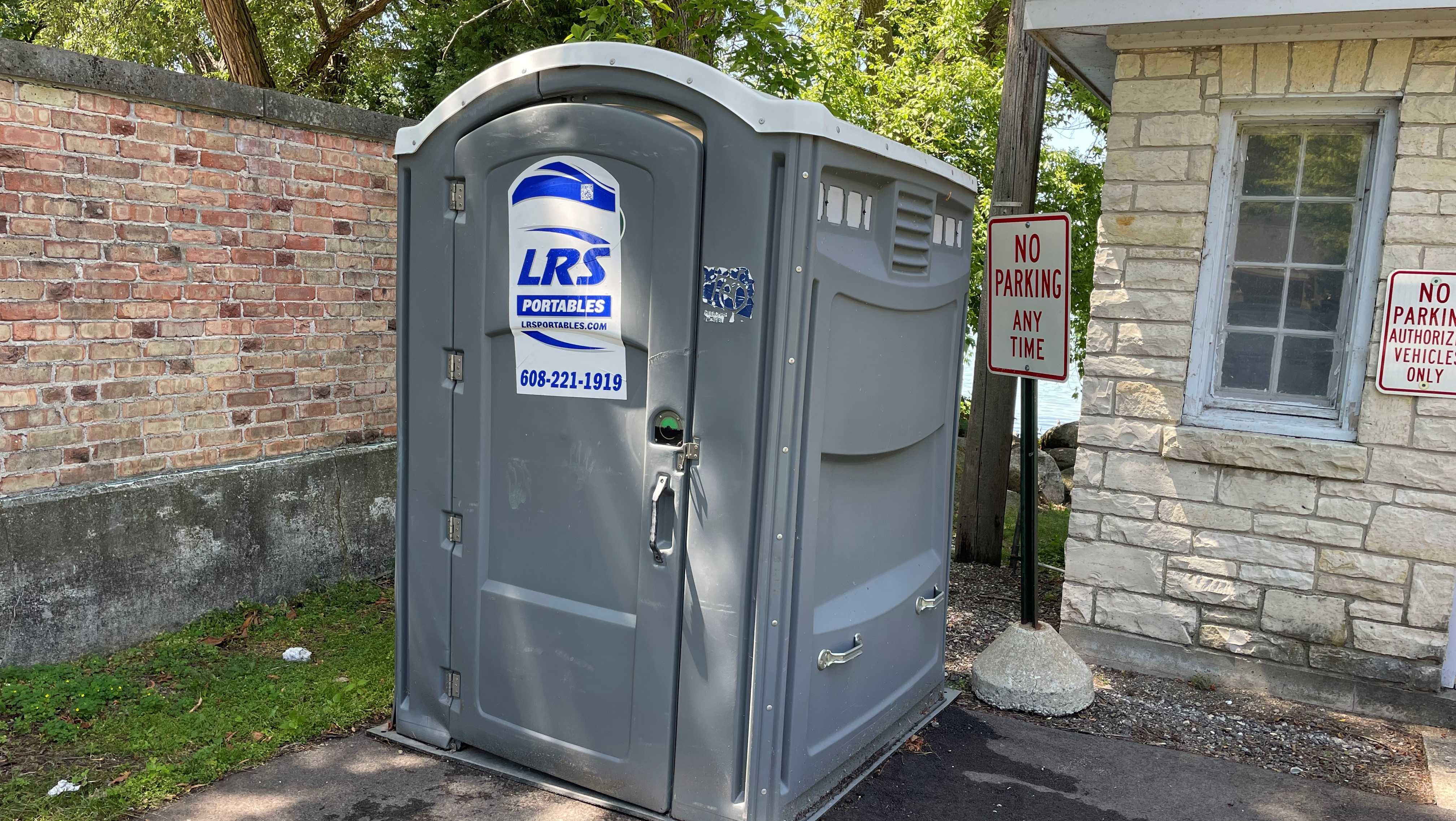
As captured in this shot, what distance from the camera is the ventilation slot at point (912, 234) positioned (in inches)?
141

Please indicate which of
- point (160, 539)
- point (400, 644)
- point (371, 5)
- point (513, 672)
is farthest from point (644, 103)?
point (371, 5)

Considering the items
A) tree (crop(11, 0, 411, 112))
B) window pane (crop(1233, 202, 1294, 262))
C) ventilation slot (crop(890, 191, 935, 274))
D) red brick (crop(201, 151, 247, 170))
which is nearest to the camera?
ventilation slot (crop(890, 191, 935, 274))

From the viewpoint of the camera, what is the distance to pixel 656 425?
3273 mm

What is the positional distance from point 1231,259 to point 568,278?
10.9 feet

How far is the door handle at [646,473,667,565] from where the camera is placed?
3.24 metres

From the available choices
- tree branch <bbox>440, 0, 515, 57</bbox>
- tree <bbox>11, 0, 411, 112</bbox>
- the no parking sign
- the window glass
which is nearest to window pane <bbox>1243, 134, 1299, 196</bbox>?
the window glass

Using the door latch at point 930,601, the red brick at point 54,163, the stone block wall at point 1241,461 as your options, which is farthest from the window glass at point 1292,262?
the red brick at point 54,163

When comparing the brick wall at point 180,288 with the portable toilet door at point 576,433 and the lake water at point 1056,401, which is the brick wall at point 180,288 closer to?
the portable toilet door at point 576,433

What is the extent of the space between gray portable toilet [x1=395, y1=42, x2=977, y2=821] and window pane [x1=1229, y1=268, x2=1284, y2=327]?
6.09 ft

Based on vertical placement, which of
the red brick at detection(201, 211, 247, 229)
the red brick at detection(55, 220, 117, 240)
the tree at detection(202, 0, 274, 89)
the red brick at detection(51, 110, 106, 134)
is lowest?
the red brick at detection(55, 220, 117, 240)

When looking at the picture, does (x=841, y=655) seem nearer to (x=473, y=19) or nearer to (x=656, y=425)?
(x=656, y=425)

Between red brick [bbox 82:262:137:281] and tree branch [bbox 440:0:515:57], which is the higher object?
tree branch [bbox 440:0:515:57]

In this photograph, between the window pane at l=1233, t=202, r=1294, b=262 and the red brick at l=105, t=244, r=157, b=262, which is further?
the window pane at l=1233, t=202, r=1294, b=262

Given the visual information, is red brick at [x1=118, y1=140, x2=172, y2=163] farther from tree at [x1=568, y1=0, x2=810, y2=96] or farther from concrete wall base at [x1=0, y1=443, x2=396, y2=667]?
tree at [x1=568, y1=0, x2=810, y2=96]
